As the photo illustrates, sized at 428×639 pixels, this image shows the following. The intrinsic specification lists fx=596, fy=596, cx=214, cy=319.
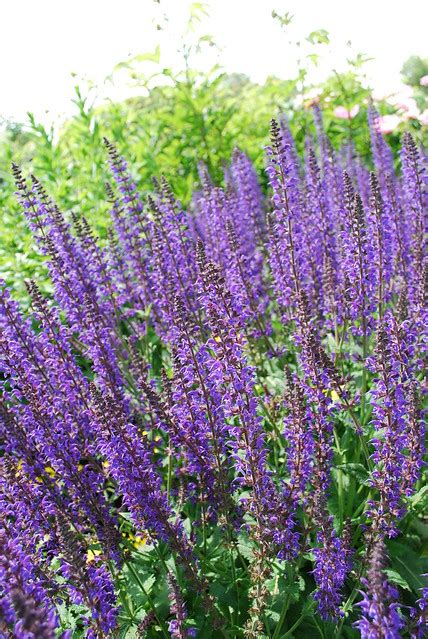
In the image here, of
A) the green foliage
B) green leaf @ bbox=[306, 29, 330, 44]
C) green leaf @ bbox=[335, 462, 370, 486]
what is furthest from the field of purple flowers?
green leaf @ bbox=[306, 29, 330, 44]

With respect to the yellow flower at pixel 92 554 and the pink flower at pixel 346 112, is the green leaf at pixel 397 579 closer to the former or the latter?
the yellow flower at pixel 92 554

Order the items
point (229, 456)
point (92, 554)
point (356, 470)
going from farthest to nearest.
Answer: point (92, 554)
point (356, 470)
point (229, 456)

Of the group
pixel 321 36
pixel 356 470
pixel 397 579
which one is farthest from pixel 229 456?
pixel 321 36

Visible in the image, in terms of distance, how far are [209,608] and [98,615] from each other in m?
0.90

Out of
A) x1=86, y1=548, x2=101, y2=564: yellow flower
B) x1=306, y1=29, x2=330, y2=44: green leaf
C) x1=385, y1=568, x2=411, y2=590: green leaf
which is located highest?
x1=306, y1=29, x2=330, y2=44: green leaf

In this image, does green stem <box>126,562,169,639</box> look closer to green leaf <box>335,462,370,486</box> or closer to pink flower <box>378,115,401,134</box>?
green leaf <box>335,462,370,486</box>

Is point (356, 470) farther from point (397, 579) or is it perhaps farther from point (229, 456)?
point (229, 456)

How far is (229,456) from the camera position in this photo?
14.3ft

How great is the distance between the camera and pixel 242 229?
24.0 ft

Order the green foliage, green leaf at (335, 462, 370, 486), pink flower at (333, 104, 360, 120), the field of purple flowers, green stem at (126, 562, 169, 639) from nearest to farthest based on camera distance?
the field of purple flowers → green stem at (126, 562, 169, 639) → green leaf at (335, 462, 370, 486) → the green foliage → pink flower at (333, 104, 360, 120)

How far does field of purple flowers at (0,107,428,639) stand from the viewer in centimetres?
362

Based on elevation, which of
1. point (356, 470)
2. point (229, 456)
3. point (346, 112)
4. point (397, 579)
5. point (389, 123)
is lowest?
point (397, 579)

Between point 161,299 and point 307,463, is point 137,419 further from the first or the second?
point 307,463

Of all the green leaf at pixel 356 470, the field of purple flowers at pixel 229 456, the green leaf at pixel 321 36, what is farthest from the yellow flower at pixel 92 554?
the green leaf at pixel 321 36
